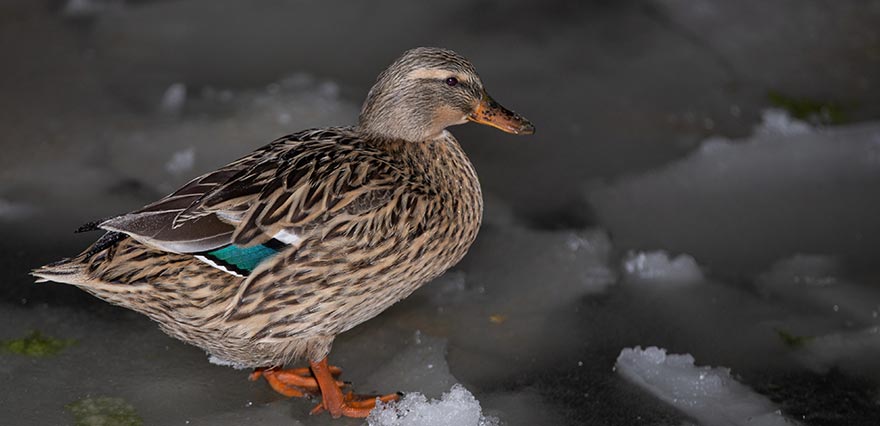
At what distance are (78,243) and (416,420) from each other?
5.20 feet

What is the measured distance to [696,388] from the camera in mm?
3740

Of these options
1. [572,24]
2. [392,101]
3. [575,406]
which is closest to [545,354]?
[575,406]

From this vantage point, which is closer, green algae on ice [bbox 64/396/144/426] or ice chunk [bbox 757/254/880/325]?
green algae on ice [bbox 64/396/144/426]

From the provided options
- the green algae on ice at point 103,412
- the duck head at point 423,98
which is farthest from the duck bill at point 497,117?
the green algae on ice at point 103,412

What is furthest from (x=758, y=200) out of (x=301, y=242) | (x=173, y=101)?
(x=173, y=101)

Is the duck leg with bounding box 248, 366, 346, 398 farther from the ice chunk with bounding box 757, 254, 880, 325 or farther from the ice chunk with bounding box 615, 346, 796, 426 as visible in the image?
the ice chunk with bounding box 757, 254, 880, 325

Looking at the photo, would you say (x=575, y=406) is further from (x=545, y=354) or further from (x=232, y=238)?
(x=232, y=238)

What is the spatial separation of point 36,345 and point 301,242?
111cm

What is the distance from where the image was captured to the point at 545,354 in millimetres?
3893

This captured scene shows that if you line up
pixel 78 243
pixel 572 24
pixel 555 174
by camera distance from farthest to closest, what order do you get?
pixel 572 24 < pixel 555 174 < pixel 78 243

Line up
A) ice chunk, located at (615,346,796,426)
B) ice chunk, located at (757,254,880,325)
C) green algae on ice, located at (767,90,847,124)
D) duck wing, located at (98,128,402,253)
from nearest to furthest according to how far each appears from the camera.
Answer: duck wing, located at (98,128,402,253)
ice chunk, located at (615,346,796,426)
ice chunk, located at (757,254,880,325)
green algae on ice, located at (767,90,847,124)

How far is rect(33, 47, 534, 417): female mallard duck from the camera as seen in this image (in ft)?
10.8

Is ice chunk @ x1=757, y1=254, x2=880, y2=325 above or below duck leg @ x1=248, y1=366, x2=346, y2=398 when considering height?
below

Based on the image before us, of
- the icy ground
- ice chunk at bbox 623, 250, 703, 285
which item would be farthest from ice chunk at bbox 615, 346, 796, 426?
ice chunk at bbox 623, 250, 703, 285
